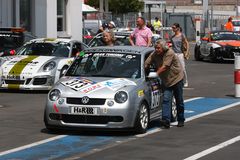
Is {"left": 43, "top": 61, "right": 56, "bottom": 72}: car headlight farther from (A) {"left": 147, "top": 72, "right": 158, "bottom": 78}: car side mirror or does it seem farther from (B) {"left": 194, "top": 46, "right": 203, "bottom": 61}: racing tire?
(B) {"left": 194, "top": 46, "right": 203, "bottom": 61}: racing tire

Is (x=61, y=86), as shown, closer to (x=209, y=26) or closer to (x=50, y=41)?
(x=50, y=41)

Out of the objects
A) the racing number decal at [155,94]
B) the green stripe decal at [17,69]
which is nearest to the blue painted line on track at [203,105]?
the racing number decal at [155,94]

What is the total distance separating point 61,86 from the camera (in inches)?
435

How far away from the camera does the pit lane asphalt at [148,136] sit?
9508 mm

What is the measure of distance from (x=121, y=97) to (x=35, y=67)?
22.4ft

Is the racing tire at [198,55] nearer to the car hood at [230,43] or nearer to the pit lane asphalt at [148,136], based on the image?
the car hood at [230,43]

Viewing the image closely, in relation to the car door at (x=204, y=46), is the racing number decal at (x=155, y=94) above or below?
below

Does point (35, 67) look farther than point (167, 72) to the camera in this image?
Yes

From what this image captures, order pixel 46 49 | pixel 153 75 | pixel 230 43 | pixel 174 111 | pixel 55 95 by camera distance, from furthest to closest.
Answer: pixel 230 43 < pixel 46 49 < pixel 174 111 < pixel 153 75 < pixel 55 95

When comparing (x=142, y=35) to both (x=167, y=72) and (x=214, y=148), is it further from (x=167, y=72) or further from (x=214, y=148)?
(x=214, y=148)

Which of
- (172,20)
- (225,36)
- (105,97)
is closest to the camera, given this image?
(105,97)

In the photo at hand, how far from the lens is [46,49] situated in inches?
726

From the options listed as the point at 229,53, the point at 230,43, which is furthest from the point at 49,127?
the point at 230,43

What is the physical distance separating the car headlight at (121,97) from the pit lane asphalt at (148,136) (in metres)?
0.66
